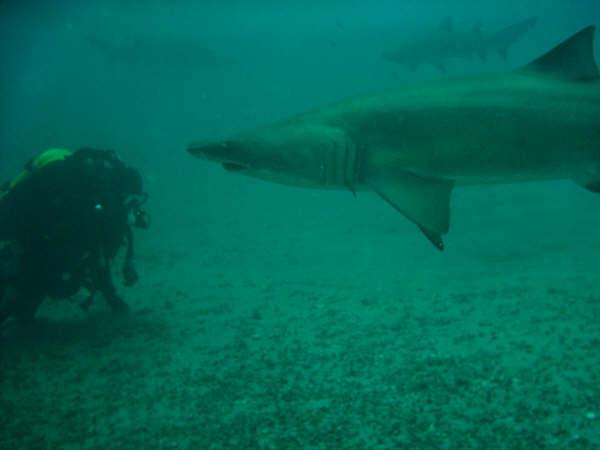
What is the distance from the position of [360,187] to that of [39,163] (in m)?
5.48

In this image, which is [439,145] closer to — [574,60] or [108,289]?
[574,60]

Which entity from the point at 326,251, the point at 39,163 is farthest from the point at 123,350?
the point at 326,251

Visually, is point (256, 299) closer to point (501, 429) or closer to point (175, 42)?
point (501, 429)

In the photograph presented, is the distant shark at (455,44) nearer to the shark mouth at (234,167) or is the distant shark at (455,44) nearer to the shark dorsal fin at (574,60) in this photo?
the shark dorsal fin at (574,60)

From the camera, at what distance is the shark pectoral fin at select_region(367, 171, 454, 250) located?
8.08 feet

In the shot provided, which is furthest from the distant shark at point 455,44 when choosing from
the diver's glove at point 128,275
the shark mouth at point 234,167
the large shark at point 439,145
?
the shark mouth at point 234,167

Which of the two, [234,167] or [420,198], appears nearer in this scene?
[420,198]

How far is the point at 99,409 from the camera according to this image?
4031 millimetres

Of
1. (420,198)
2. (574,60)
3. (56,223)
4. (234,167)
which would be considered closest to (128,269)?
(56,223)

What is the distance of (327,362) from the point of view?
450 cm

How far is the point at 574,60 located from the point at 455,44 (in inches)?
977

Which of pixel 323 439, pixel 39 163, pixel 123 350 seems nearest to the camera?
pixel 323 439

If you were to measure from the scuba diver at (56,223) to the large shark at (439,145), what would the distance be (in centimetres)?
407

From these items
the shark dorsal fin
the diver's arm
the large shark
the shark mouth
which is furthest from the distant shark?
the shark mouth
